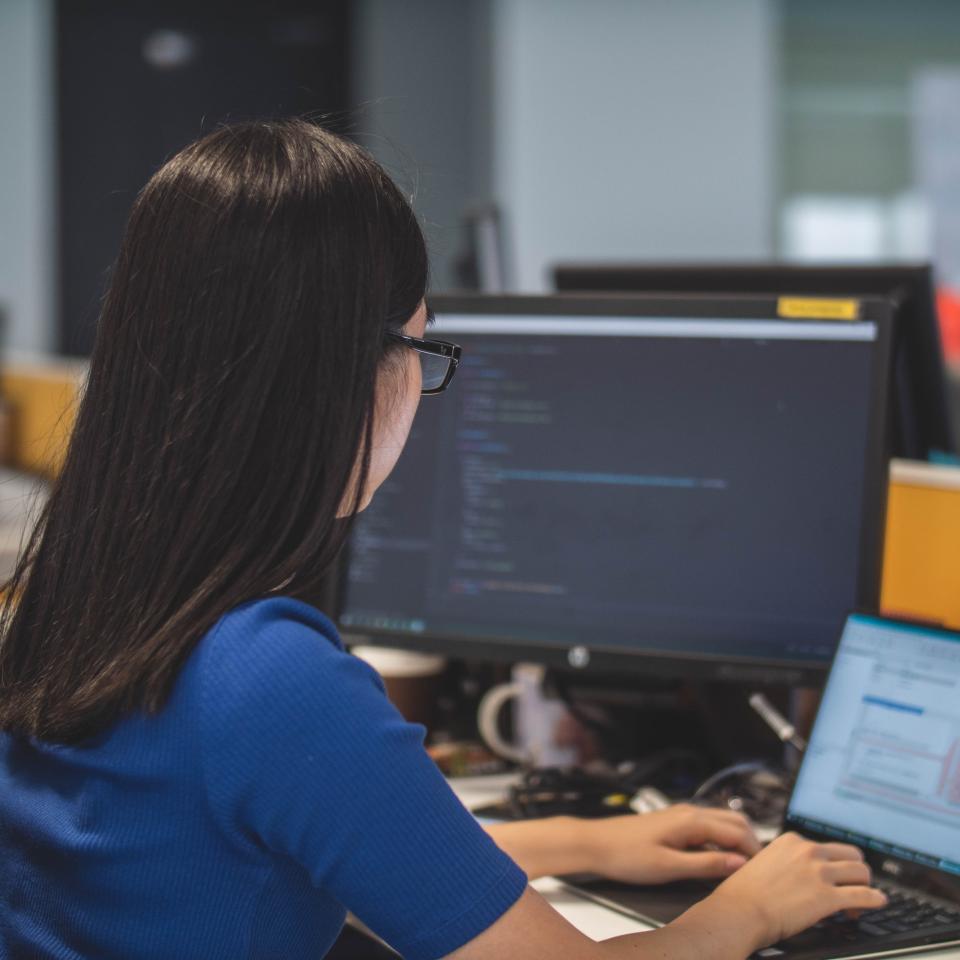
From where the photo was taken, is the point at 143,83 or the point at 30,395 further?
the point at 143,83

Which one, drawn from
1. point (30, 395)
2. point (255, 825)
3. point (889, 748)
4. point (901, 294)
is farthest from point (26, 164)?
point (255, 825)

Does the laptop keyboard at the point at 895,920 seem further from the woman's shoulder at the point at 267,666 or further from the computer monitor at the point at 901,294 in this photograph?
the computer monitor at the point at 901,294

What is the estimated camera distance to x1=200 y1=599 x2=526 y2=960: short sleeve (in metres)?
0.68

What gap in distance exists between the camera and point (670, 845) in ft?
3.40

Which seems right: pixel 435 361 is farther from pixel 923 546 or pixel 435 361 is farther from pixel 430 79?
pixel 430 79

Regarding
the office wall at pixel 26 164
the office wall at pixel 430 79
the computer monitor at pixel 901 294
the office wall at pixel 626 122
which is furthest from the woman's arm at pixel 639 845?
the office wall at pixel 26 164

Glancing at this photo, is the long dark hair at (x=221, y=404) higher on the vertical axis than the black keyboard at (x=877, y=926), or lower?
higher

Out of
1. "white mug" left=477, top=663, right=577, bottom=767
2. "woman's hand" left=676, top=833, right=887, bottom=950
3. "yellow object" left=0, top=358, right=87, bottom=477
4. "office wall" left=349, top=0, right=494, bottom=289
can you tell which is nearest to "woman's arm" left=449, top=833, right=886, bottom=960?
"woman's hand" left=676, top=833, right=887, bottom=950

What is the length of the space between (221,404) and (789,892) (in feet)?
1.66

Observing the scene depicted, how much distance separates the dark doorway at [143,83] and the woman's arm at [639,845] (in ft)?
12.9

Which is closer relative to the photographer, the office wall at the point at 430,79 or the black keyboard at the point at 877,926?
the black keyboard at the point at 877,926

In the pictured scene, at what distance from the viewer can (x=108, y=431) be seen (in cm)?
77

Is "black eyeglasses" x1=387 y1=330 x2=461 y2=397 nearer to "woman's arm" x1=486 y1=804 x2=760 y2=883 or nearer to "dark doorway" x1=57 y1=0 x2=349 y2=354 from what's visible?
"woman's arm" x1=486 y1=804 x2=760 y2=883

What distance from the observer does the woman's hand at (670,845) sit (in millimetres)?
1007
